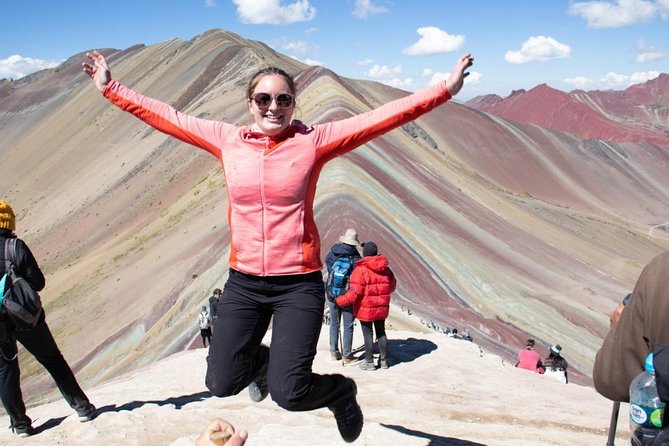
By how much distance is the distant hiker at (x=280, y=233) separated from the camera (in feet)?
11.2

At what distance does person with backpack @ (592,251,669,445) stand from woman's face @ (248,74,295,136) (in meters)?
2.00

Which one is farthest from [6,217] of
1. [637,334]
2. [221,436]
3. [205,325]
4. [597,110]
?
[597,110]

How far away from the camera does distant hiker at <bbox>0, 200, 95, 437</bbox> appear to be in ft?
15.5

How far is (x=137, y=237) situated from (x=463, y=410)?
20.1 m

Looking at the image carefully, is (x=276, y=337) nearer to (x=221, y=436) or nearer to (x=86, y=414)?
(x=221, y=436)

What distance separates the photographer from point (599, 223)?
1233 inches

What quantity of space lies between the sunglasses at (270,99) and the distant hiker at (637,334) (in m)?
2.01

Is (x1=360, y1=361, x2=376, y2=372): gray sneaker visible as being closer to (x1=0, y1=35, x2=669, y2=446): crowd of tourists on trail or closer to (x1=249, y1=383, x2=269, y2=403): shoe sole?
(x1=249, y1=383, x2=269, y2=403): shoe sole

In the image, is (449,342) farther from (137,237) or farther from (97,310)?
(137,237)

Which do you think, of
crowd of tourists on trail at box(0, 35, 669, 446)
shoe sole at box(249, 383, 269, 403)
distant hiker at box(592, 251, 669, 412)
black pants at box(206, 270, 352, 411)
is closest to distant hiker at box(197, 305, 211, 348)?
shoe sole at box(249, 383, 269, 403)

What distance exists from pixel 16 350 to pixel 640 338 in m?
4.53

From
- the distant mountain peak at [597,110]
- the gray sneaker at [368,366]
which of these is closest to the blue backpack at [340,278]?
the gray sneaker at [368,366]

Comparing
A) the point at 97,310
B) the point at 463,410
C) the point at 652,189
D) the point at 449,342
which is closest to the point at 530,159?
the point at 652,189

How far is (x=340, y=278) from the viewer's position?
668cm
